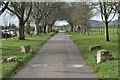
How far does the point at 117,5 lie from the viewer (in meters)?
35.3

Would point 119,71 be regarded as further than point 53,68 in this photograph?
No

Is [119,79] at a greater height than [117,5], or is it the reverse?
[117,5]

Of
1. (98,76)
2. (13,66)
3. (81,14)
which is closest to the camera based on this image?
(98,76)

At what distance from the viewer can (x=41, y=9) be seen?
69188 millimetres

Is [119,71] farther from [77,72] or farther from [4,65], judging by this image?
[4,65]

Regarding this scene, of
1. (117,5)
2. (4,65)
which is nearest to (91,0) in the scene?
(117,5)

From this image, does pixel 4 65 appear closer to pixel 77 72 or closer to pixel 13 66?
pixel 13 66

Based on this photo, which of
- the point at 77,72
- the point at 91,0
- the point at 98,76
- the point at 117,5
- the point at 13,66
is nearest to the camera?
the point at 98,76

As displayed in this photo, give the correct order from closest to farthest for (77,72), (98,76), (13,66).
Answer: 1. (98,76)
2. (77,72)
3. (13,66)

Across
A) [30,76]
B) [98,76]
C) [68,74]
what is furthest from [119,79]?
[30,76]

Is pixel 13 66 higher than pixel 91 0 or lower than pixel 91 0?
lower

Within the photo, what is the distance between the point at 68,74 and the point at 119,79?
2.29 m

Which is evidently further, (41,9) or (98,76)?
(41,9)

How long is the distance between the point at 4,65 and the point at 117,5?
21955 millimetres
